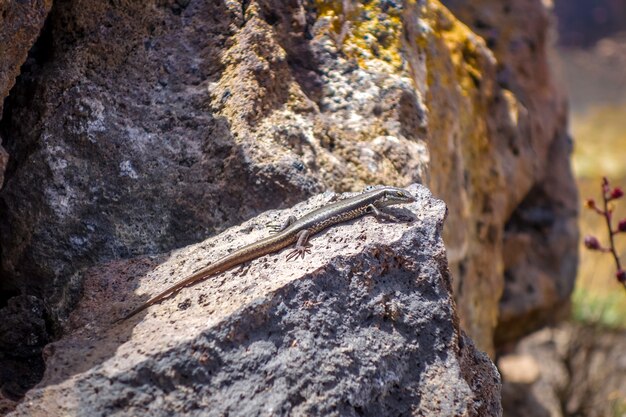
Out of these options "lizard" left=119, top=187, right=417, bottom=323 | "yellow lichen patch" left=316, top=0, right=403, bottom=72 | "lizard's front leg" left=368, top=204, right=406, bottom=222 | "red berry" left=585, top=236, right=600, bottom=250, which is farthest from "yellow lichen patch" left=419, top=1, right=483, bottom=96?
"lizard's front leg" left=368, top=204, right=406, bottom=222

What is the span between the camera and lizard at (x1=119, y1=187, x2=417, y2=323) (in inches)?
131

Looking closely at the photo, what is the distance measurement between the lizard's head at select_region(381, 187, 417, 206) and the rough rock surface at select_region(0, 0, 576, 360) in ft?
1.55

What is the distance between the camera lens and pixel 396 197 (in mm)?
3752

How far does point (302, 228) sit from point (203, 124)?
0.94m

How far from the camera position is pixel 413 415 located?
293 cm

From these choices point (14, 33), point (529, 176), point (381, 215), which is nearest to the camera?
point (14, 33)

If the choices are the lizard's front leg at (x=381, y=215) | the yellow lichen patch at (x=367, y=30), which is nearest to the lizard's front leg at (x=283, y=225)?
the lizard's front leg at (x=381, y=215)

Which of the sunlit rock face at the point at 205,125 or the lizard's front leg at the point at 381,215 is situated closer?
the lizard's front leg at the point at 381,215

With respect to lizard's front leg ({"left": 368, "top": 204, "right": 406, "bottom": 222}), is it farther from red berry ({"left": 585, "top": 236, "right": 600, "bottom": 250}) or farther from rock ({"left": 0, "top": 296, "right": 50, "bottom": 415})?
rock ({"left": 0, "top": 296, "right": 50, "bottom": 415})

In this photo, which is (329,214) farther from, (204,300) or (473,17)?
(473,17)

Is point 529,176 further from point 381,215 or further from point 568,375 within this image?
point 568,375

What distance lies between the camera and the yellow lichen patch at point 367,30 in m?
4.52

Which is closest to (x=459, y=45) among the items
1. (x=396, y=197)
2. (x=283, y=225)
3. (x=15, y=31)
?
(x=396, y=197)

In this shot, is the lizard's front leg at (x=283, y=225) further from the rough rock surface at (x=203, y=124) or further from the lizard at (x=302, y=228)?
the rough rock surface at (x=203, y=124)
